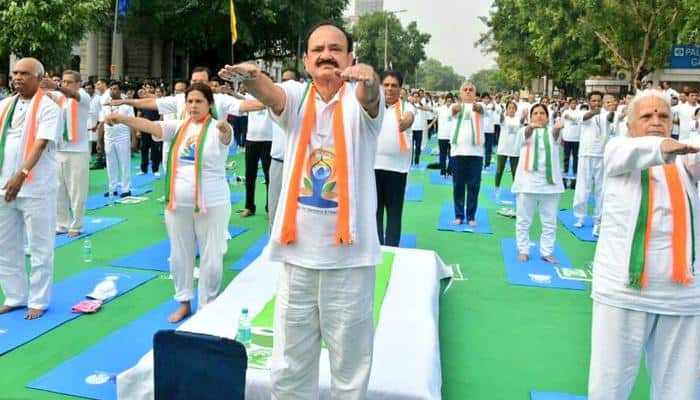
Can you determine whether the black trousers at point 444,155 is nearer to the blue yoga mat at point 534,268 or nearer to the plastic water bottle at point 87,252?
the blue yoga mat at point 534,268

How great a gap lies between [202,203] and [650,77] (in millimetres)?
34312

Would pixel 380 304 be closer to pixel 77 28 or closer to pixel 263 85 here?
pixel 263 85

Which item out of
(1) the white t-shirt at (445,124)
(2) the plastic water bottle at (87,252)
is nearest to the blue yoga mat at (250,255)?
(2) the plastic water bottle at (87,252)

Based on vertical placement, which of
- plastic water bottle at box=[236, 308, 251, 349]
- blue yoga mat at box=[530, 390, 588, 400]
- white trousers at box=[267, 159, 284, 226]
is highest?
white trousers at box=[267, 159, 284, 226]

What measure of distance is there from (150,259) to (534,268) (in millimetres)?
4091

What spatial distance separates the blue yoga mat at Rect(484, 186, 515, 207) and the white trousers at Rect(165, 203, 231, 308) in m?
6.99

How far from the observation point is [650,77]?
34500 millimetres

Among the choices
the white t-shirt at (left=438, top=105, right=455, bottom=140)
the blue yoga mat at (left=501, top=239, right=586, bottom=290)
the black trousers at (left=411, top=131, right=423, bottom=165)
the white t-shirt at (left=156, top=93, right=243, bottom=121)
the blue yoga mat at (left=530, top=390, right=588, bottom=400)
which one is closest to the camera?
the blue yoga mat at (left=530, top=390, right=588, bottom=400)

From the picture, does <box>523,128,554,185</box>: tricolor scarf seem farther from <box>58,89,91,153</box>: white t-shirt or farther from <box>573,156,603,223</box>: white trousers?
<box>58,89,91,153</box>: white t-shirt

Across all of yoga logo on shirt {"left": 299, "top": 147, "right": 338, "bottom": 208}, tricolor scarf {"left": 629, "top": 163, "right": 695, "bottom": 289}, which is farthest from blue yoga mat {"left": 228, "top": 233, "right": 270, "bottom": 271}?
tricolor scarf {"left": 629, "top": 163, "right": 695, "bottom": 289}

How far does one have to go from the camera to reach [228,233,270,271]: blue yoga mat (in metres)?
7.04

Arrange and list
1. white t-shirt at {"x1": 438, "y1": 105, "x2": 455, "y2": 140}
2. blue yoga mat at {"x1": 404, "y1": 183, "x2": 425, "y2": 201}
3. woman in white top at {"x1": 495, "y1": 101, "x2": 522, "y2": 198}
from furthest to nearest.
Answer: white t-shirt at {"x1": 438, "y1": 105, "x2": 455, "y2": 140}
blue yoga mat at {"x1": 404, "y1": 183, "x2": 425, "y2": 201}
woman in white top at {"x1": 495, "y1": 101, "x2": 522, "y2": 198}

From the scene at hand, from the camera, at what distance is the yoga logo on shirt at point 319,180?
8.83ft

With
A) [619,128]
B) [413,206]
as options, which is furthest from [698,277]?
[413,206]
